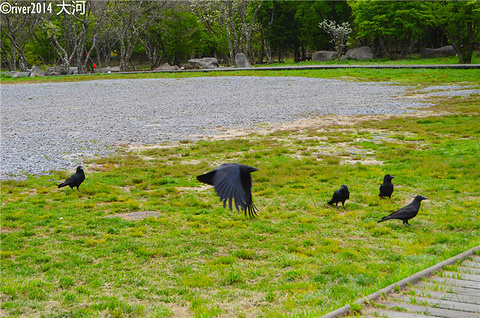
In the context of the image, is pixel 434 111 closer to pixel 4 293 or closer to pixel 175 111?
pixel 175 111

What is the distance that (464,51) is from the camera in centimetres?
3975

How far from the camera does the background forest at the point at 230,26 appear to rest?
141 ft

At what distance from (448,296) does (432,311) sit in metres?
0.42

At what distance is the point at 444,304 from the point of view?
14.8 ft

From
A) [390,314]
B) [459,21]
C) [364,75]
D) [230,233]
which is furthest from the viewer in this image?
[459,21]

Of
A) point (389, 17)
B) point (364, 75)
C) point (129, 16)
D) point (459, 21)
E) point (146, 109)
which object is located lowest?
point (146, 109)

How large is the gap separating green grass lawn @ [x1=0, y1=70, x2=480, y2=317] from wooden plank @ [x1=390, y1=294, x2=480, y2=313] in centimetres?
42

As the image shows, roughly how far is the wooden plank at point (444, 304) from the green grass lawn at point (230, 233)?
0.42 metres

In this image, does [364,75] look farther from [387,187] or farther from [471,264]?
[471,264]

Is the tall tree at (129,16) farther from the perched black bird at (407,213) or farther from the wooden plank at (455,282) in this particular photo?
the wooden plank at (455,282)

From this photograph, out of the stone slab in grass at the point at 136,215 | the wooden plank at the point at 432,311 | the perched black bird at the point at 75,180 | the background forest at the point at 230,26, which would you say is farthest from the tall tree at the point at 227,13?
the wooden plank at the point at 432,311

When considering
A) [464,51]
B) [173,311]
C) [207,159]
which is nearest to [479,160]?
[207,159]

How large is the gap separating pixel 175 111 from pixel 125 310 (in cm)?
1680

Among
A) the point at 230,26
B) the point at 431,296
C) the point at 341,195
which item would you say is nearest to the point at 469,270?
the point at 431,296
